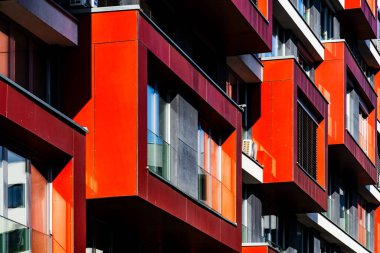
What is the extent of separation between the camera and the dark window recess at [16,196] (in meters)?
24.6

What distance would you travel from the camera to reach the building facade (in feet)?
84.2

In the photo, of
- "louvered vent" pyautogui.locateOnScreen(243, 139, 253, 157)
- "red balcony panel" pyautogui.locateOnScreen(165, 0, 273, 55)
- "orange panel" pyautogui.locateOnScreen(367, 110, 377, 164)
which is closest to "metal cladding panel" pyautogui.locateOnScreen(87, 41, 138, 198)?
"red balcony panel" pyautogui.locateOnScreen(165, 0, 273, 55)

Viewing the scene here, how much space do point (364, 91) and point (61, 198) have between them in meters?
28.5

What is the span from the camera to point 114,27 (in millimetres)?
27875

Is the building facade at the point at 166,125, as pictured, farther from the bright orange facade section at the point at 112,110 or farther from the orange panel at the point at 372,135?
the orange panel at the point at 372,135

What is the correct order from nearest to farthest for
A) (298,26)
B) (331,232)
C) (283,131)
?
1. (283,131)
2. (298,26)
3. (331,232)

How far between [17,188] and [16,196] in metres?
0.15

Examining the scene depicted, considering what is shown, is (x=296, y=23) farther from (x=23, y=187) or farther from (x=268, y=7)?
(x=23, y=187)

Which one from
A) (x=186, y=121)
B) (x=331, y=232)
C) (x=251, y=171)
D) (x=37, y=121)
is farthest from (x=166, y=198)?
(x=331, y=232)

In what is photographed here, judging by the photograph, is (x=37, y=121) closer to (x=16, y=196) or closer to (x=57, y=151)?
(x=57, y=151)

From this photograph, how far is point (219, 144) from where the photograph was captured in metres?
34.9

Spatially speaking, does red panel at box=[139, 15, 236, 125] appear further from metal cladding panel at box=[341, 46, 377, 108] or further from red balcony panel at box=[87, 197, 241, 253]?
metal cladding panel at box=[341, 46, 377, 108]

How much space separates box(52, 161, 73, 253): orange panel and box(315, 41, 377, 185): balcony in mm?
22755

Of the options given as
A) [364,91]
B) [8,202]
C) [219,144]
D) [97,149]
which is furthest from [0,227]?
[364,91]
